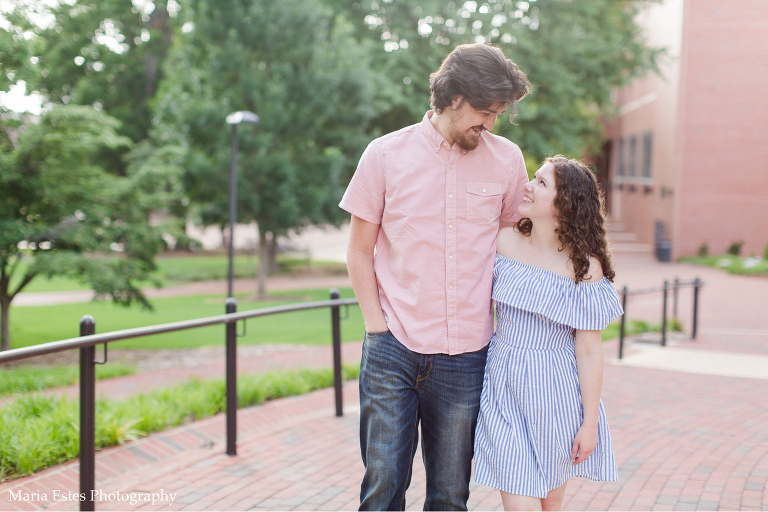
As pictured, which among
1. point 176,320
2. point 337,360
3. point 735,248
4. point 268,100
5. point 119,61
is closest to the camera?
point 337,360

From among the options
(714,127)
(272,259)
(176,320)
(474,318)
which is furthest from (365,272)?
(714,127)

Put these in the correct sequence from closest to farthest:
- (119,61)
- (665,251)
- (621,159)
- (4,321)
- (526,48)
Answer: (4,321) → (526,48) → (665,251) → (119,61) → (621,159)

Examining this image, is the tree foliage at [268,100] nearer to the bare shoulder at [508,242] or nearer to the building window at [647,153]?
the bare shoulder at [508,242]

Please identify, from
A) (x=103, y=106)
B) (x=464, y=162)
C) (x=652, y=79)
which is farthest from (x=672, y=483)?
(x=103, y=106)

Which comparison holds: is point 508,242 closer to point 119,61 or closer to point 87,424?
point 87,424

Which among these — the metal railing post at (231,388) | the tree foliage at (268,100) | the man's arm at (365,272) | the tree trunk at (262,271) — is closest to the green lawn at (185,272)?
the tree trunk at (262,271)

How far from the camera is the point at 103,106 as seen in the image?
29.8 meters

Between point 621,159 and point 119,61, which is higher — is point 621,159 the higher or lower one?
the lower one

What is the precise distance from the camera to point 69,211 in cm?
873

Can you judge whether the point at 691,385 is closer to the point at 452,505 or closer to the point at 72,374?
the point at 452,505

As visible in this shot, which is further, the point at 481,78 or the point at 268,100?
the point at 268,100

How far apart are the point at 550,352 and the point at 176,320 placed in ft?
35.7

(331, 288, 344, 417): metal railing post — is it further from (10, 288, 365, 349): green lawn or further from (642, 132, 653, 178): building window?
(642, 132, 653, 178): building window

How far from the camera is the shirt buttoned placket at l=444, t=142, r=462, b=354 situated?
2.20 metres
